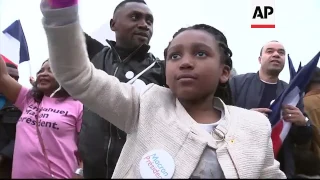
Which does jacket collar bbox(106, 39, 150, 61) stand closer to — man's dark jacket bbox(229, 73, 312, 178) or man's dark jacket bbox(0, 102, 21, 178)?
A: man's dark jacket bbox(229, 73, 312, 178)

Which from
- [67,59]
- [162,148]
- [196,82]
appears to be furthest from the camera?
[196,82]

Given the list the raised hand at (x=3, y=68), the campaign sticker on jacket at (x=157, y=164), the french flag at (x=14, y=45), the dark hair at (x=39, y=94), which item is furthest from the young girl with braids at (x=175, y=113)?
the french flag at (x=14, y=45)

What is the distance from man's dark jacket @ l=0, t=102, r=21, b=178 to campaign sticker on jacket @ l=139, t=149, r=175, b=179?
1893 mm

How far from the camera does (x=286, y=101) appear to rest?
237 cm

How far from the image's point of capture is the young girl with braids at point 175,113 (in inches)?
45.1

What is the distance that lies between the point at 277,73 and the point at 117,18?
1312mm

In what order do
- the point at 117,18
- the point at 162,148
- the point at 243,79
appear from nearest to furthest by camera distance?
the point at 162,148 < the point at 117,18 < the point at 243,79

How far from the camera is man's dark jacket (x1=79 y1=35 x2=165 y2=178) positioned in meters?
1.96

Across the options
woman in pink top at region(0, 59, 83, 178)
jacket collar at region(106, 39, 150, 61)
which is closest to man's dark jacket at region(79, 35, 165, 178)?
jacket collar at region(106, 39, 150, 61)

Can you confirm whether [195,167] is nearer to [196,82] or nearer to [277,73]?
[196,82]

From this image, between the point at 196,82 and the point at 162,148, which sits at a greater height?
the point at 196,82

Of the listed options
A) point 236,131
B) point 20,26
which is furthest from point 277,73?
point 20,26

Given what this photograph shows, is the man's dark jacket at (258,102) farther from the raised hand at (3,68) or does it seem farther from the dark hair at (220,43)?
the raised hand at (3,68)

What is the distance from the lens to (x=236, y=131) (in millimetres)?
1330
